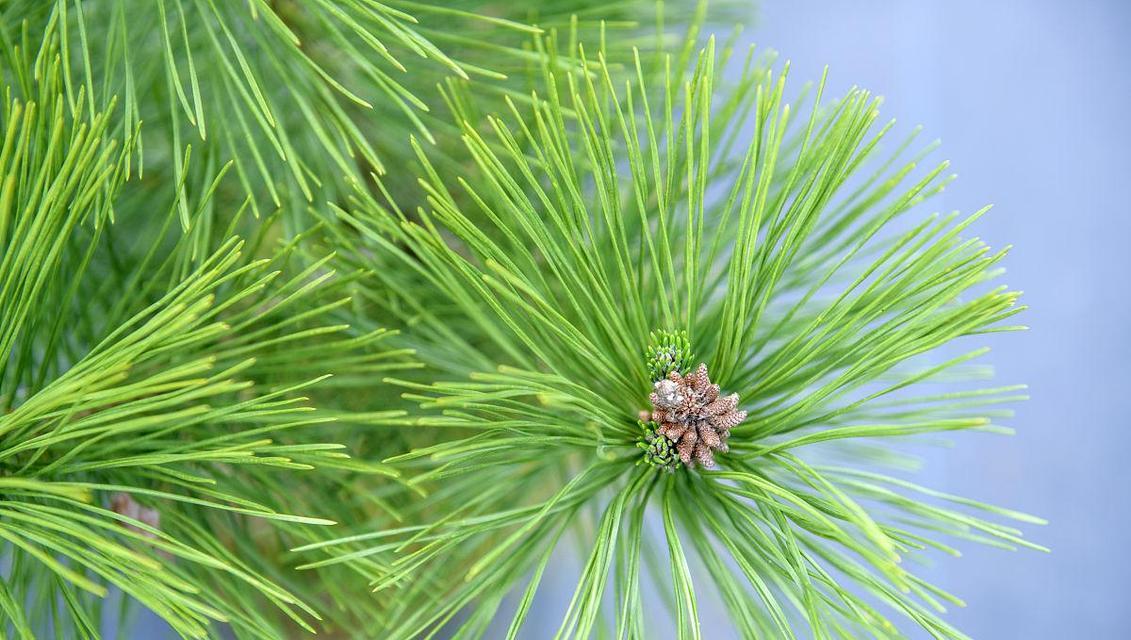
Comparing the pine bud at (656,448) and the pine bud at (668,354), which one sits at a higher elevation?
the pine bud at (668,354)

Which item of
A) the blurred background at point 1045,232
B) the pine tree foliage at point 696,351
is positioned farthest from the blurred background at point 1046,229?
the pine tree foliage at point 696,351

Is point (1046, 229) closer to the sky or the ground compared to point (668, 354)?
closer to the sky

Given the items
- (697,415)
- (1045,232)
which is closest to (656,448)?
(697,415)

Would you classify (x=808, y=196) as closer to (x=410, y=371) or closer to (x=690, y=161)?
(x=690, y=161)

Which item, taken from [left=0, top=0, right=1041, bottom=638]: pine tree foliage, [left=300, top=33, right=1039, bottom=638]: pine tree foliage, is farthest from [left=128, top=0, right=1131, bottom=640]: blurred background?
[left=300, top=33, right=1039, bottom=638]: pine tree foliage

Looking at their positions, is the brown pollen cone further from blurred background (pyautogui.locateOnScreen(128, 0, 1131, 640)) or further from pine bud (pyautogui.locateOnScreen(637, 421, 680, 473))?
blurred background (pyautogui.locateOnScreen(128, 0, 1131, 640))

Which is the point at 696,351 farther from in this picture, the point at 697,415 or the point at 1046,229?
the point at 1046,229

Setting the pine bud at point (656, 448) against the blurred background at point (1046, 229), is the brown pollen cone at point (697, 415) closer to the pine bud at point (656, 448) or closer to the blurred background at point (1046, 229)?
the pine bud at point (656, 448)
